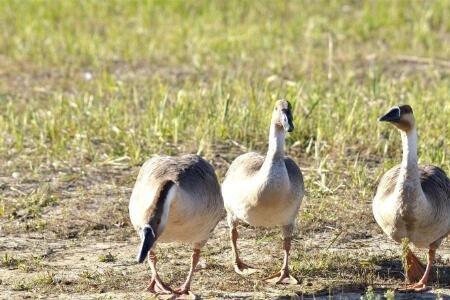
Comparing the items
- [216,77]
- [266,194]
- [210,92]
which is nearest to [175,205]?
[266,194]

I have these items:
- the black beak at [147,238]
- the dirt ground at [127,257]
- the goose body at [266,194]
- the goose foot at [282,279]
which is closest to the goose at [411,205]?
the dirt ground at [127,257]

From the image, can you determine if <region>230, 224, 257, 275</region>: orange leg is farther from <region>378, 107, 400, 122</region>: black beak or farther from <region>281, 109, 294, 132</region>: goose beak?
<region>378, 107, 400, 122</region>: black beak

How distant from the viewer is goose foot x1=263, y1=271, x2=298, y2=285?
277 inches

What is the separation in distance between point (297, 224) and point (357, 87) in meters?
3.92

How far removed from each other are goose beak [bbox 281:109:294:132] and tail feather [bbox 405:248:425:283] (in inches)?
42.2

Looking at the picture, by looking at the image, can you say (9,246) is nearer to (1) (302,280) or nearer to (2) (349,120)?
(1) (302,280)

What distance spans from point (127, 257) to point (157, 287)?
2.64 feet

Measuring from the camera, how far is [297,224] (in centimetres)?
812

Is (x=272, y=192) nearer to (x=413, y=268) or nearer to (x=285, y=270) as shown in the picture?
(x=285, y=270)

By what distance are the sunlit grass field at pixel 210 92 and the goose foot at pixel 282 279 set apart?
226 mm

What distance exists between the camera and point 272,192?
698 centimetres

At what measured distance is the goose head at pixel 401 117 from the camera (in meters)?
6.78

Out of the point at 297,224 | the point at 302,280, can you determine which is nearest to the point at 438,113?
the point at 297,224

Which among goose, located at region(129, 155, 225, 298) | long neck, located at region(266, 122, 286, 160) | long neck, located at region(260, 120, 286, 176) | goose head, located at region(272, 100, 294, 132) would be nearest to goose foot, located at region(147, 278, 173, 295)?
goose, located at region(129, 155, 225, 298)
